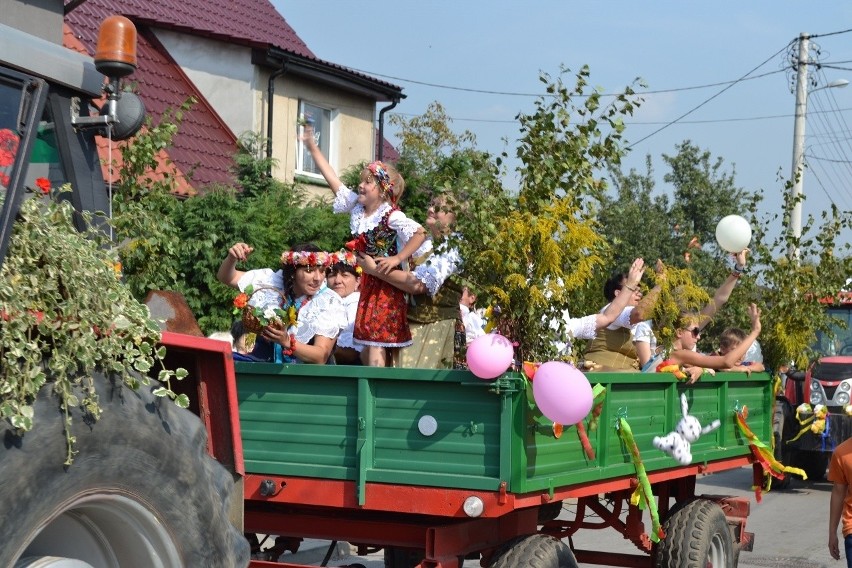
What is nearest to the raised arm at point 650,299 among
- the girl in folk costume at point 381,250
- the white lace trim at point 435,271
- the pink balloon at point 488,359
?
the white lace trim at point 435,271

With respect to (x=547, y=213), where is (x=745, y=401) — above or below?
below

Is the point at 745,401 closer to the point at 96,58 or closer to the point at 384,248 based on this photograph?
the point at 384,248

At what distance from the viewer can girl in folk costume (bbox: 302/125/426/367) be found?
240 inches

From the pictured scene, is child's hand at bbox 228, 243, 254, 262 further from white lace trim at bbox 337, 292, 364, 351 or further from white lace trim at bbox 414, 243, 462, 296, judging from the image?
white lace trim at bbox 414, 243, 462, 296

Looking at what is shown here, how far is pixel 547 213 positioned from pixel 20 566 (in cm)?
314

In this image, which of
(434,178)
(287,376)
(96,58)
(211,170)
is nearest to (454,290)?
(434,178)

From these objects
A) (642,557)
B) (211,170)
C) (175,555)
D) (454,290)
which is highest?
(211,170)

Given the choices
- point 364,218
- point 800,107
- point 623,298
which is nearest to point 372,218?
point 364,218

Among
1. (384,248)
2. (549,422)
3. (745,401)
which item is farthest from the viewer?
(745,401)

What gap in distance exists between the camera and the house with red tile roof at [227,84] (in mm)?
17375

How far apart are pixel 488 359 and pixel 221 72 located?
48.8 feet

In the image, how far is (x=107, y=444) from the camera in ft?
9.23

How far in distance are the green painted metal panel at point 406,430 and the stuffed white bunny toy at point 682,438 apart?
2.19 ft

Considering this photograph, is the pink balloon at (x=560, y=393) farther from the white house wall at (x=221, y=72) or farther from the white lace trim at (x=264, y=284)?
the white house wall at (x=221, y=72)
